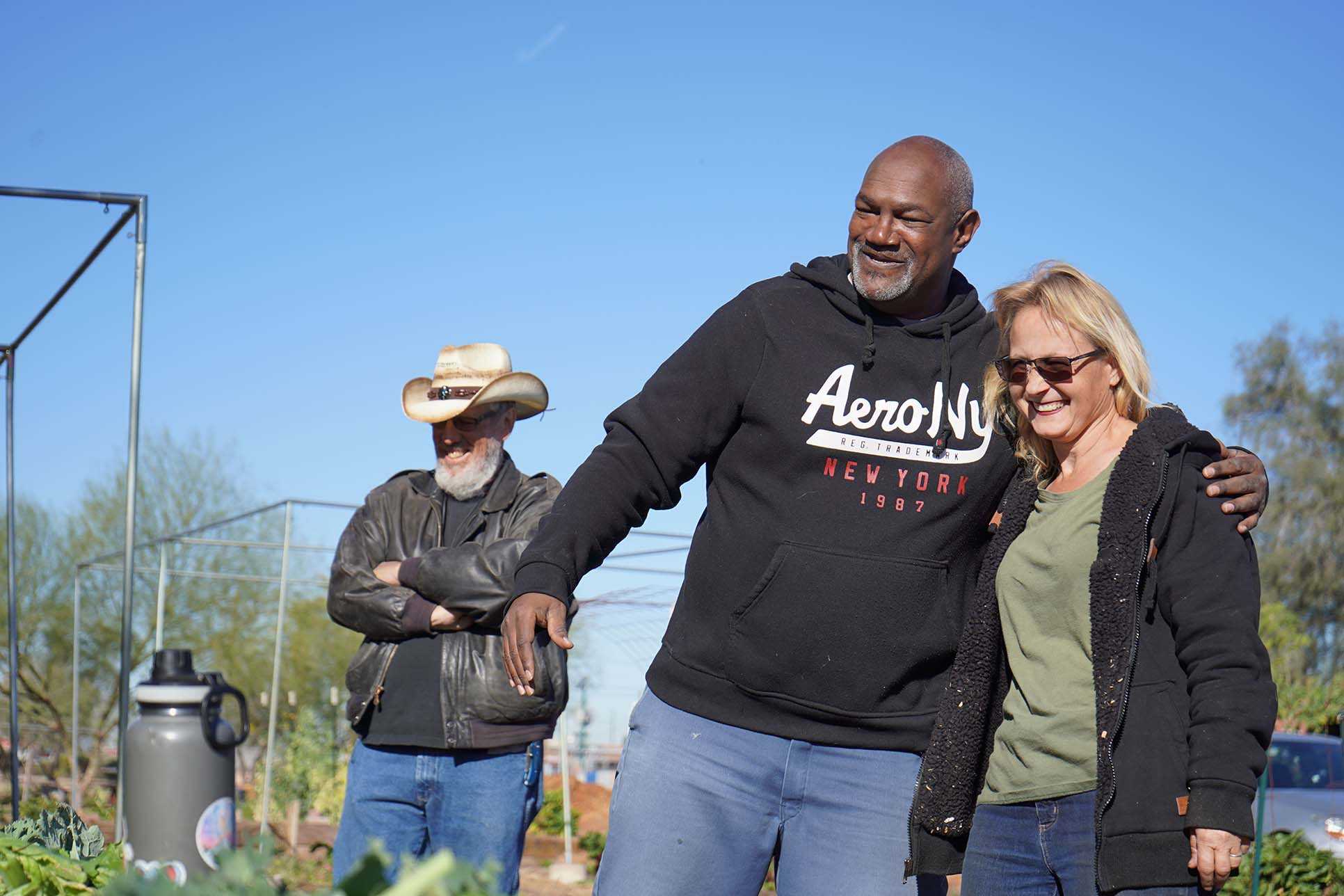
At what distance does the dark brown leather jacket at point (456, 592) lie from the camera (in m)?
3.87

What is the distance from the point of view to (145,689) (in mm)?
5078

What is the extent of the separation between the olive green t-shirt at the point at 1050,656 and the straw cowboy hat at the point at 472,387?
90.2 inches

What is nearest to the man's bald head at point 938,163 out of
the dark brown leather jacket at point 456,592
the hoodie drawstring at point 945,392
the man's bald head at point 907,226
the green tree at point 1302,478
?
the man's bald head at point 907,226

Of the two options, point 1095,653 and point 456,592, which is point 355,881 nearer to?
point 1095,653

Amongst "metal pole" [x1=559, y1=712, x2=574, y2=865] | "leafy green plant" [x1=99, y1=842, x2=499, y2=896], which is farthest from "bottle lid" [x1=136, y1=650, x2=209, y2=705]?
"metal pole" [x1=559, y1=712, x2=574, y2=865]

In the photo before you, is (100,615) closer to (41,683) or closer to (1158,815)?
(41,683)

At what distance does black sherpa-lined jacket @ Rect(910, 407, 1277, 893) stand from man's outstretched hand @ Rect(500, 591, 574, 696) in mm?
835

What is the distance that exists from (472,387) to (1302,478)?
3245 cm

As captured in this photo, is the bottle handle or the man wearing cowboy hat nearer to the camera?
the man wearing cowboy hat

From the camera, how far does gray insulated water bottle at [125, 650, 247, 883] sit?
494cm

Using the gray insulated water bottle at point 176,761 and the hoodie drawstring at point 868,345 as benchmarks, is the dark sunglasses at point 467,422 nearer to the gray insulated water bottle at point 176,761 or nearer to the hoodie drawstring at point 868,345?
the gray insulated water bottle at point 176,761

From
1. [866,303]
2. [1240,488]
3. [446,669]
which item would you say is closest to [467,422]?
[446,669]

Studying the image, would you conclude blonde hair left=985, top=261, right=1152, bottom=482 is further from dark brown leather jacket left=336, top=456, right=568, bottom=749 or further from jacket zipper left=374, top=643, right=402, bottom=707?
jacket zipper left=374, top=643, right=402, bottom=707

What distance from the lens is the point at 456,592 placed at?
156 inches
